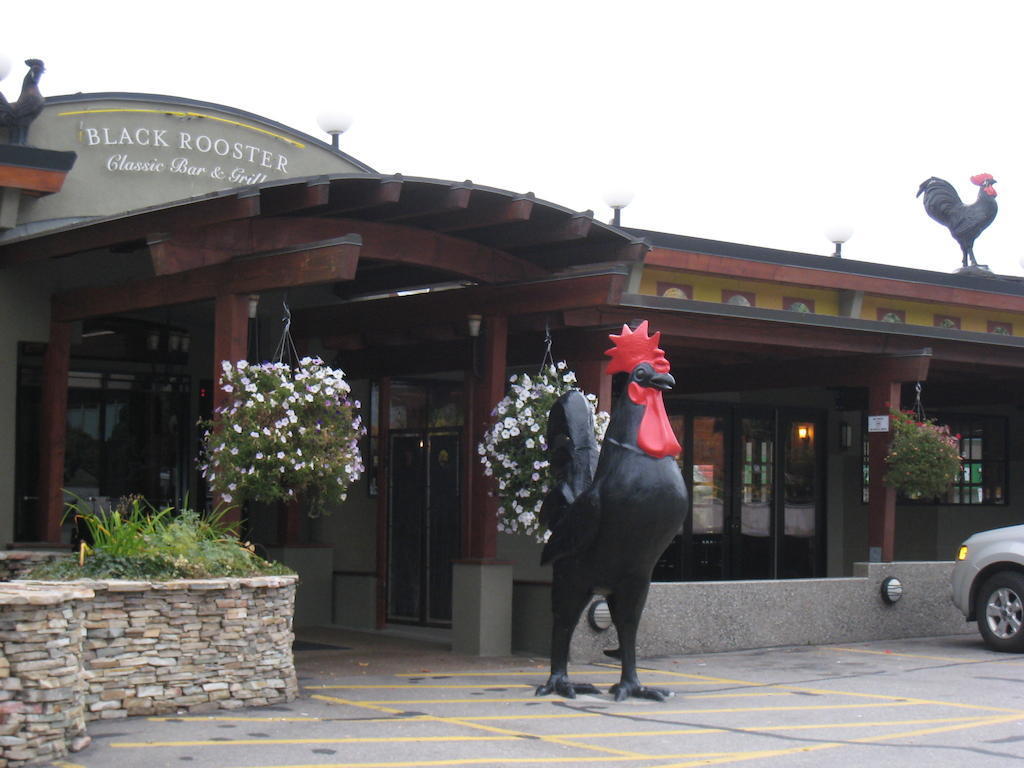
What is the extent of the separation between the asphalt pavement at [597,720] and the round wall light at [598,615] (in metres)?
0.36

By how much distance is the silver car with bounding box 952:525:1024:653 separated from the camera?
43.7 feet

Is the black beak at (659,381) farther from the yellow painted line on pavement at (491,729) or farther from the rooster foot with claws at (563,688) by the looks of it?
the yellow painted line on pavement at (491,729)

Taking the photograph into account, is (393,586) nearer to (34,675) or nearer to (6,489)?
(6,489)

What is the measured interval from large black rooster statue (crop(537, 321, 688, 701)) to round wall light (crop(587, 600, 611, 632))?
6.10 ft

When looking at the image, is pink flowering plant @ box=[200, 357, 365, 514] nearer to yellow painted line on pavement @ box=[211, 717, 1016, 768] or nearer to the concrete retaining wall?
the concrete retaining wall

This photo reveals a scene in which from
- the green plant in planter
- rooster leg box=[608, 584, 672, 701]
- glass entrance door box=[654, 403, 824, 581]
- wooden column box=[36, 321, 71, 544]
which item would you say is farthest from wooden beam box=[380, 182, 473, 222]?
glass entrance door box=[654, 403, 824, 581]

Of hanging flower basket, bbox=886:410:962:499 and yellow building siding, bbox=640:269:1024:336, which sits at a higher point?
yellow building siding, bbox=640:269:1024:336

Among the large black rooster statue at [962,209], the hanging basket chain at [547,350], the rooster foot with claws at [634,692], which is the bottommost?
the rooster foot with claws at [634,692]

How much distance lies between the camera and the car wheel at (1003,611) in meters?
13.3

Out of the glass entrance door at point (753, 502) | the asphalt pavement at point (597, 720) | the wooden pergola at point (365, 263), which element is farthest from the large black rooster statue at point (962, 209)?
the wooden pergola at point (365, 263)

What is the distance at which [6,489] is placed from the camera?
513 inches

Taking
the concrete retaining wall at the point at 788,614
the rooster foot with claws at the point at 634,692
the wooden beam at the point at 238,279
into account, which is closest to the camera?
the rooster foot with claws at the point at 634,692

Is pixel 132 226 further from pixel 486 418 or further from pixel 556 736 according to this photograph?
pixel 556 736

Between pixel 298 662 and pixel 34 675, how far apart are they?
4.41 m
